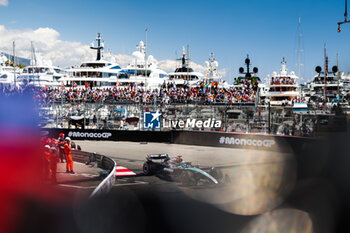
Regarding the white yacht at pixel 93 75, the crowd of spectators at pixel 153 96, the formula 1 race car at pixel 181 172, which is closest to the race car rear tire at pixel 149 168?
the formula 1 race car at pixel 181 172

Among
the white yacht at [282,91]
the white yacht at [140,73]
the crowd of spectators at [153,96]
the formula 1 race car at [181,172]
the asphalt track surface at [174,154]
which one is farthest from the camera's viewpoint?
the white yacht at [140,73]

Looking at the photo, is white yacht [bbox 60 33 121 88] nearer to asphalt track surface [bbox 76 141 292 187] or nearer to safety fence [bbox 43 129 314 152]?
safety fence [bbox 43 129 314 152]

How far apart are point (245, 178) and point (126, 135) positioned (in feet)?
39.5

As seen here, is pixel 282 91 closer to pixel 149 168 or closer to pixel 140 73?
pixel 140 73

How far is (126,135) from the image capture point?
2284 cm

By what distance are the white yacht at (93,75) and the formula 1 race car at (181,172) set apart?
122 ft

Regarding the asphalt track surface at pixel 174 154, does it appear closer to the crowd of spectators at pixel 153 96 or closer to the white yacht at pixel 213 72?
the crowd of spectators at pixel 153 96

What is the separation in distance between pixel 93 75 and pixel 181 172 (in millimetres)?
40943

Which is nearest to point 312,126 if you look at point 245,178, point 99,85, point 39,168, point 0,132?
point 245,178

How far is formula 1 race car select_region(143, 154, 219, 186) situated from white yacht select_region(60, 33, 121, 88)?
3720 centimetres

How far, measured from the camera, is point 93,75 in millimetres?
50156

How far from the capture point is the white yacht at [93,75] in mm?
49125

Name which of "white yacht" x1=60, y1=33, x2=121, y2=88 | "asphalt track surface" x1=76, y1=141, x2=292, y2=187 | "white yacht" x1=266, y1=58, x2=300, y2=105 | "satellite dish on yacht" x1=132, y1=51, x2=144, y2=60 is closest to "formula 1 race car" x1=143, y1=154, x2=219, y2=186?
"asphalt track surface" x1=76, y1=141, x2=292, y2=187

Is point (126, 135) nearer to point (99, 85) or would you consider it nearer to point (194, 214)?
point (194, 214)
